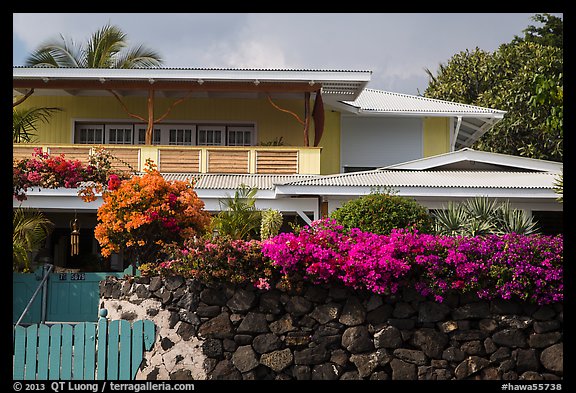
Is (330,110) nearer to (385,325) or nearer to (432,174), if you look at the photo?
(432,174)

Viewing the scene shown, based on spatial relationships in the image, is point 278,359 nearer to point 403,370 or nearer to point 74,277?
point 403,370

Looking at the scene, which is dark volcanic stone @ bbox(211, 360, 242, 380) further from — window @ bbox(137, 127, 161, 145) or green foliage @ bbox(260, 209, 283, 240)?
window @ bbox(137, 127, 161, 145)

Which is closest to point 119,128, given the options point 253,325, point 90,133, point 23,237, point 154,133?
point 90,133

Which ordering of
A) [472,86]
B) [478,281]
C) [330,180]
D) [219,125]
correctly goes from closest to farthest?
[478,281]
[330,180]
[219,125]
[472,86]

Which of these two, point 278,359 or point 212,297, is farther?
point 212,297

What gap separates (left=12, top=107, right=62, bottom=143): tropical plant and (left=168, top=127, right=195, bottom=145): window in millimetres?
3479

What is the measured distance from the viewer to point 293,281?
468 inches

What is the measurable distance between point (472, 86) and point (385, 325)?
87.9ft

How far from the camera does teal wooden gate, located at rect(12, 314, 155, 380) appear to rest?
11734mm

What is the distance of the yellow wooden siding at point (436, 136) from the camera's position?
24.7 meters

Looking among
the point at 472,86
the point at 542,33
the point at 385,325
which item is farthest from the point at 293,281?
the point at 542,33

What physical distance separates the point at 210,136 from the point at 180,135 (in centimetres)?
92

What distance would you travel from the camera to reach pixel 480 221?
15.2 m

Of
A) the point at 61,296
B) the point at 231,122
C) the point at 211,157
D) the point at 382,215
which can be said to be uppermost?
the point at 231,122
